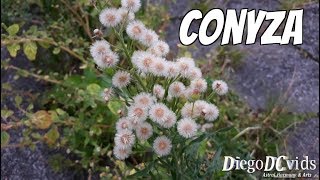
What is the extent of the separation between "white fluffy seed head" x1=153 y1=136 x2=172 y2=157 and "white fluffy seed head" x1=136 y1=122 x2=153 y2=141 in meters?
0.03

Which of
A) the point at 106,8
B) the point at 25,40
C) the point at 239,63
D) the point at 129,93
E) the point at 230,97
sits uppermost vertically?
the point at 239,63

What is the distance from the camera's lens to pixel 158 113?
1.03 metres

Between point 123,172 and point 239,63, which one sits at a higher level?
point 239,63

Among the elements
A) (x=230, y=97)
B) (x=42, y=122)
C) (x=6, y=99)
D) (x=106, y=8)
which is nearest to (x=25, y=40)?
(x=42, y=122)

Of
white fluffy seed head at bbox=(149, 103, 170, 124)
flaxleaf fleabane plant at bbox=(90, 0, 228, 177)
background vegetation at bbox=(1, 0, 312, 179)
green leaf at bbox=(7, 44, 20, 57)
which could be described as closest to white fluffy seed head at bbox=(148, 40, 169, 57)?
flaxleaf fleabane plant at bbox=(90, 0, 228, 177)

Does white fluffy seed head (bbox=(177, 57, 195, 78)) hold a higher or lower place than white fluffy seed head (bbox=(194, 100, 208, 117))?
higher

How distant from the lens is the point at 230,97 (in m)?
1.89

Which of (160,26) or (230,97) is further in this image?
(160,26)

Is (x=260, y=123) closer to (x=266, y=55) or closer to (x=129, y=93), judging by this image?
(x=266, y=55)

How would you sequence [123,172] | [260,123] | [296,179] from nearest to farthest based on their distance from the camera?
[123,172], [296,179], [260,123]

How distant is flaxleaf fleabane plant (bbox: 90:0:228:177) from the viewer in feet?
3.41

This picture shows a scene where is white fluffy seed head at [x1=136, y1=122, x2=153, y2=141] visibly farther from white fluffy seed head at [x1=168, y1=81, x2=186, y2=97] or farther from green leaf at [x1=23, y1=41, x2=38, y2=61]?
green leaf at [x1=23, y1=41, x2=38, y2=61]

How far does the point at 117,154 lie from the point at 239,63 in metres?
1.06

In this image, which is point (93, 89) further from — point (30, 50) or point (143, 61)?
point (143, 61)
